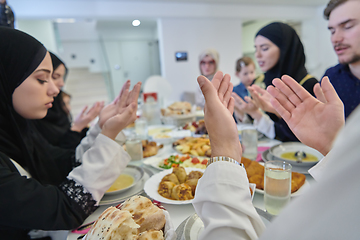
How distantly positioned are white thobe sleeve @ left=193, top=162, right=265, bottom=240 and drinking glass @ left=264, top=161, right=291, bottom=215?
1.21 feet

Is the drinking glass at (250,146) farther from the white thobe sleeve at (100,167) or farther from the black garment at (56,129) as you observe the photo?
the black garment at (56,129)

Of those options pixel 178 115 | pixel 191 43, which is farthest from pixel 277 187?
pixel 191 43

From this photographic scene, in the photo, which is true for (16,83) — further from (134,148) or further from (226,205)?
(226,205)

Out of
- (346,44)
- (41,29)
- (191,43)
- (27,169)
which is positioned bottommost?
(27,169)

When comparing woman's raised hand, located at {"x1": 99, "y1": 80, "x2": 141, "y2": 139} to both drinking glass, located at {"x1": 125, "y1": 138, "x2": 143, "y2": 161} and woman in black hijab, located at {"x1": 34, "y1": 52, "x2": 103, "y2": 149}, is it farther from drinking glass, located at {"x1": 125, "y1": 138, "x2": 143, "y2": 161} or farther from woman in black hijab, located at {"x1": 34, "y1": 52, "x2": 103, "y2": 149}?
woman in black hijab, located at {"x1": 34, "y1": 52, "x2": 103, "y2": 149}

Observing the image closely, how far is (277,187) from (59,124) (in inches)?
Result: 85.0

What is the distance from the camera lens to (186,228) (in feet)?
2.32

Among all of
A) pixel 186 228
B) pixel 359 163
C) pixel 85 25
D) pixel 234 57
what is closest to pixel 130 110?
pixel 186 228

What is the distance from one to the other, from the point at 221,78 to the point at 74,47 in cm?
936

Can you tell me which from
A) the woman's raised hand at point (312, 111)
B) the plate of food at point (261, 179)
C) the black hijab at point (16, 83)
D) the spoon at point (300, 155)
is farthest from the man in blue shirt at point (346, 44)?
the black hijab at point (16, 83)

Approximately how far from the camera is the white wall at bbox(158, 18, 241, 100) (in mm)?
6434

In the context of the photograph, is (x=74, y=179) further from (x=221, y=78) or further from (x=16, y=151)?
(x=221, y=78)

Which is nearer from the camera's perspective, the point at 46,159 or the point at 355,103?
the point at 46,159

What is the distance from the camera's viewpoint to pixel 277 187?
35.0 inches
